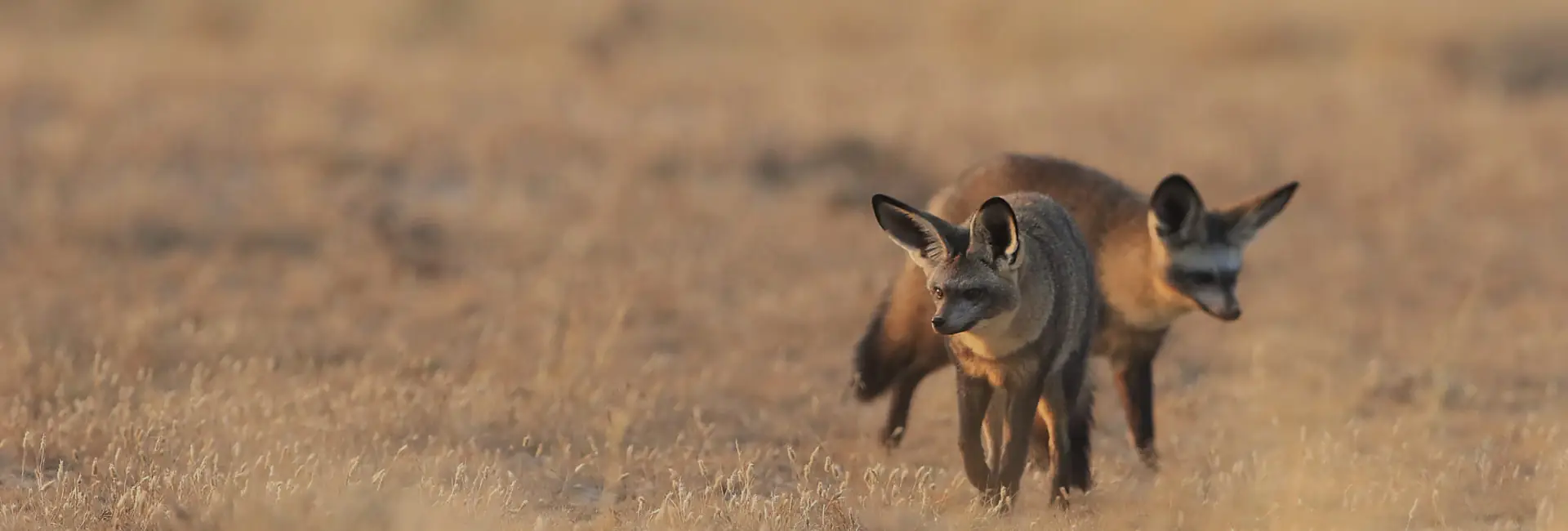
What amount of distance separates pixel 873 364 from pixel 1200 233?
142cm

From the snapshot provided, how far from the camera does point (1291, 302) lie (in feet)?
39.3

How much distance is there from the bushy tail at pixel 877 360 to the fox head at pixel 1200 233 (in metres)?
1.13

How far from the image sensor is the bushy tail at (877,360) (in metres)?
7.77

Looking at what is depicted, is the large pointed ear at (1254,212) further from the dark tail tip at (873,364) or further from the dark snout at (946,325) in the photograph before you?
the dark snout at (946,325)

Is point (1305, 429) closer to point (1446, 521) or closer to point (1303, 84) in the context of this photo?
point (1446, 521)

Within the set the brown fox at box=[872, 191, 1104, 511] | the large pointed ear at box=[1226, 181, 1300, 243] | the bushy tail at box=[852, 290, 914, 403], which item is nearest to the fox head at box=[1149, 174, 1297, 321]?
the large pointed ear at box=[1226, 181, 1300, 243]

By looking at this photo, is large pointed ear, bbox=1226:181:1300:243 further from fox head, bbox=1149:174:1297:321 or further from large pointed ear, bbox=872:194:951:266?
large pointed ear, bbox=872:194:951:266

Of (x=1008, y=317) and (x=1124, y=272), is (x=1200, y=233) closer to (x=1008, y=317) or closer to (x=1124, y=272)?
(x=1124, y=272)

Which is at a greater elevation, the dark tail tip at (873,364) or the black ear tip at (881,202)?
the black ear tip at (881,202)

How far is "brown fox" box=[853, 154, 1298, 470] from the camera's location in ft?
24.9

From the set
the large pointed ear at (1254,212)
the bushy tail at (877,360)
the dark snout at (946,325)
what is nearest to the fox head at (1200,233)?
the large pointed ear at (1254,212)

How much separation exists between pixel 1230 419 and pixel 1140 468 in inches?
39.3

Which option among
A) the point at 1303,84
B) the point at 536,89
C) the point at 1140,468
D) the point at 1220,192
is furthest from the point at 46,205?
the point at 1303,84

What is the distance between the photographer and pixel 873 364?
784 centimetres
